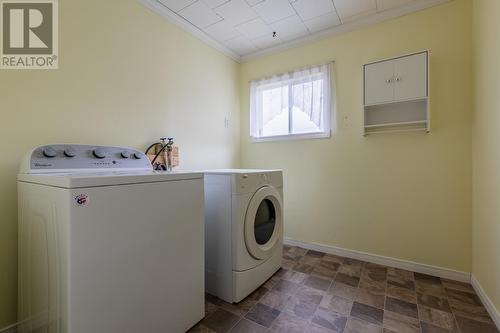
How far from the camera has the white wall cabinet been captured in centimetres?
185

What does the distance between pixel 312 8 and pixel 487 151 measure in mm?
1740

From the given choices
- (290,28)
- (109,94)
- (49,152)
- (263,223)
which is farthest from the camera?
(290,28)

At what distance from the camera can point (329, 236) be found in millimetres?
2381

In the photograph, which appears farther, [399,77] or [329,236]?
[329,236]

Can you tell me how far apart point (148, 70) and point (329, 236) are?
237cm

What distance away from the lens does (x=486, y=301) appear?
58.2 inches

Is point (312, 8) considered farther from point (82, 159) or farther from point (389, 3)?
point (82, 159)

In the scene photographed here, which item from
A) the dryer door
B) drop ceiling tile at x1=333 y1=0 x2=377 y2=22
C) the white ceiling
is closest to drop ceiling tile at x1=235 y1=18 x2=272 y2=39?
the white ceiling

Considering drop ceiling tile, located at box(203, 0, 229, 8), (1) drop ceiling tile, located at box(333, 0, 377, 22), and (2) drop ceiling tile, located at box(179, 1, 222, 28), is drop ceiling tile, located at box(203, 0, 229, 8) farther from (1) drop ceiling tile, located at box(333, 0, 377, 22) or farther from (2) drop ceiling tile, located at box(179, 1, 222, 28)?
(1) drop ceiling tile, located at box(333, 0, 377, 22)

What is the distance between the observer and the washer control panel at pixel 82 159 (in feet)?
3.77

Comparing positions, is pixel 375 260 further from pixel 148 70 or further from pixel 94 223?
pixel 148 70

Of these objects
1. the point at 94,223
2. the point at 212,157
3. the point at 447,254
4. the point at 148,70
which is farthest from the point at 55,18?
the point at 447,254

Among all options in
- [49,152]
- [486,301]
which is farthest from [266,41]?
[486,301]


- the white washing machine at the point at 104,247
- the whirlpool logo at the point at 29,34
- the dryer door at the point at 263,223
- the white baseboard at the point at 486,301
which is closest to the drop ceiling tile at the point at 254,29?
the whirlpool logo at the point at 29,34
